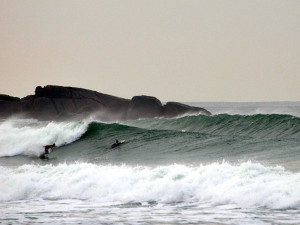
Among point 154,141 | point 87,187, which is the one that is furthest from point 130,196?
point 154,141

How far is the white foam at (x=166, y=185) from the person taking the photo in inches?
593

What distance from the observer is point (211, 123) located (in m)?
34.6

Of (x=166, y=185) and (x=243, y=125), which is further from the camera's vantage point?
(x=243, y=125)

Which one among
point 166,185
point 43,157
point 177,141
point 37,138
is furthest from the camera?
point 37,138

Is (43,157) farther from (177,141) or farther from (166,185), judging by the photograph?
(166,185)

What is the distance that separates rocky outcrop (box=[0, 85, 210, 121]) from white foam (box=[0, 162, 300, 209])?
33.9 meters

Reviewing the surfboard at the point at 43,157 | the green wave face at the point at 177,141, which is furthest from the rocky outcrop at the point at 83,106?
the surfboard at the point at 43,157

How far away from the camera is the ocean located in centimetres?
1420

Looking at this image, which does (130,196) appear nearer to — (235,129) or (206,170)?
(206,170)

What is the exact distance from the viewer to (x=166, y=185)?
16719 millimetres

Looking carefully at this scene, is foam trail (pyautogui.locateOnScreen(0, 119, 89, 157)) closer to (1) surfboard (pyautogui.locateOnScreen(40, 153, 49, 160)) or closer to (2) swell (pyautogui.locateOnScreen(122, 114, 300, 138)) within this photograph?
(1) surfboard (pyautogui.locateOnScreen(40, 153, 49, 160))

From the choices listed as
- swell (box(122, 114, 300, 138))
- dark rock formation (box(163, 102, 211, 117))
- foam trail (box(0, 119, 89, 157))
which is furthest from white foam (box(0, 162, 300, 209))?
dark rock formation (box(163, 102, 211, 117))

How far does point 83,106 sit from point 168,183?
146 feet

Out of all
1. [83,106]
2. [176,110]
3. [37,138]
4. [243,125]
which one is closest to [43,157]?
[37,138]
